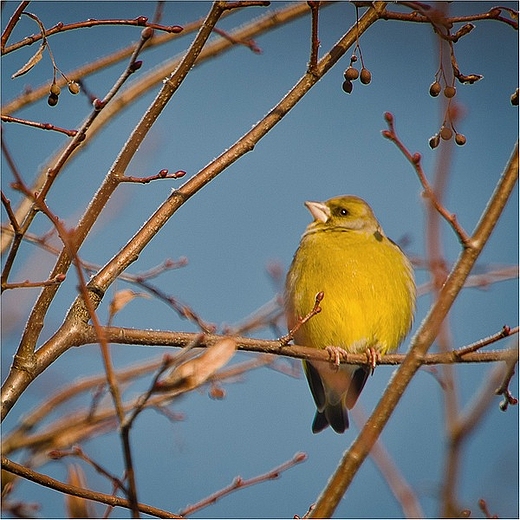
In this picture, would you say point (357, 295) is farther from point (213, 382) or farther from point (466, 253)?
point (466, 253)

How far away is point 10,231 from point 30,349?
568 mm

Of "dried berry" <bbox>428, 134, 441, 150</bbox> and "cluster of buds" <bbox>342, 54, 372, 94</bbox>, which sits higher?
"cluster of buds" <bbox>342, 54, 372, 94</bbox>

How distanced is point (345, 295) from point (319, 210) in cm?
67

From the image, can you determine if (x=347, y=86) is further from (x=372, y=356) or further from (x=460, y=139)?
(x=372, y=356)

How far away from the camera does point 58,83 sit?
94.9 inches

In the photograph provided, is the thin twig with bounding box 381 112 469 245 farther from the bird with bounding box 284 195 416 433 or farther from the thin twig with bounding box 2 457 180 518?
the bird with bounding box 284 195 416 433

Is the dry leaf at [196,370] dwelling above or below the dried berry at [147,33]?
below

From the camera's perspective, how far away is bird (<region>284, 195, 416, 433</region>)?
12.3 ft

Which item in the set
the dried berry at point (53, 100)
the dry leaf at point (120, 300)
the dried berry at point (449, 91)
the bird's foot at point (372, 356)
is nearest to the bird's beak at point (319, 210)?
the bird's foot at point (372, 356)

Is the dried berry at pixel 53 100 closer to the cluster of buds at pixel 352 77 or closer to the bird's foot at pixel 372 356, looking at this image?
the cluster of buds at pixel 352 77

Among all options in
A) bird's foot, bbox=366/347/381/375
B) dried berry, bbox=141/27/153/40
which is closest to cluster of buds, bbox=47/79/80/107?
dried berry, bbox=141/27/153/40

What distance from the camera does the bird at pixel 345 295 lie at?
12.3 ft

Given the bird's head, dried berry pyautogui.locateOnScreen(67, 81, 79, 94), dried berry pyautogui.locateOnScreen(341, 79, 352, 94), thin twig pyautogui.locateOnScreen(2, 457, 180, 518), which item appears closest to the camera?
thin twig pyautogui.locateOnScreen(2, 457, 180, 518)

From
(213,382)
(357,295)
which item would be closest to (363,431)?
(213,382)
